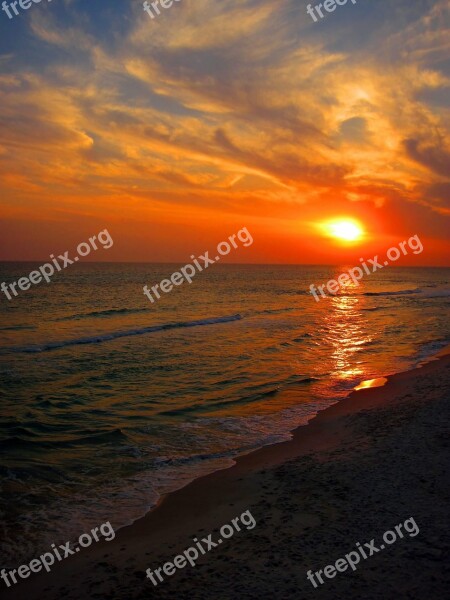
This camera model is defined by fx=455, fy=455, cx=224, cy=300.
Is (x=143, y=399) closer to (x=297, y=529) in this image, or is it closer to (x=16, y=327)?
(x=297, y=529)

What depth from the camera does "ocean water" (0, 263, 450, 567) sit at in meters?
9.05

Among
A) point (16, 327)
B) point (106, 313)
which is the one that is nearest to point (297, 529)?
point (16, 327)

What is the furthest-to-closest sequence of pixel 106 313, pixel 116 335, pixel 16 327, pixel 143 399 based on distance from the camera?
pixel 106 313
pixel 16 327
pixel 116 335
pixel 143 399

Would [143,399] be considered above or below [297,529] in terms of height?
above

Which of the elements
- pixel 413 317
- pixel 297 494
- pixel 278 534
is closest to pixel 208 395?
pixel 297 494

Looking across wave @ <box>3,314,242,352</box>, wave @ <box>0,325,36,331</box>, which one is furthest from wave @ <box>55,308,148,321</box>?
wave @ <box>3,314,242,352</box>

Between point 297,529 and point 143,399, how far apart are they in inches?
425

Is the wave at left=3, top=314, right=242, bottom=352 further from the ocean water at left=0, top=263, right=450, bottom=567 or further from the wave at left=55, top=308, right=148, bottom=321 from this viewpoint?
the wave at left=55, top=308, right=148, bottom=321

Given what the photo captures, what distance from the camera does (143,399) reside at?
1684cm

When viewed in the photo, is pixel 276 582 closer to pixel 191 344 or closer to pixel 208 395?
pixel 208 395

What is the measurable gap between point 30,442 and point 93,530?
5798mm

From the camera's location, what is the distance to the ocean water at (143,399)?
905 cm

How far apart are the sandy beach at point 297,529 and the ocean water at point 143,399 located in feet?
3.17

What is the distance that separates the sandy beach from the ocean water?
0.97 metres
